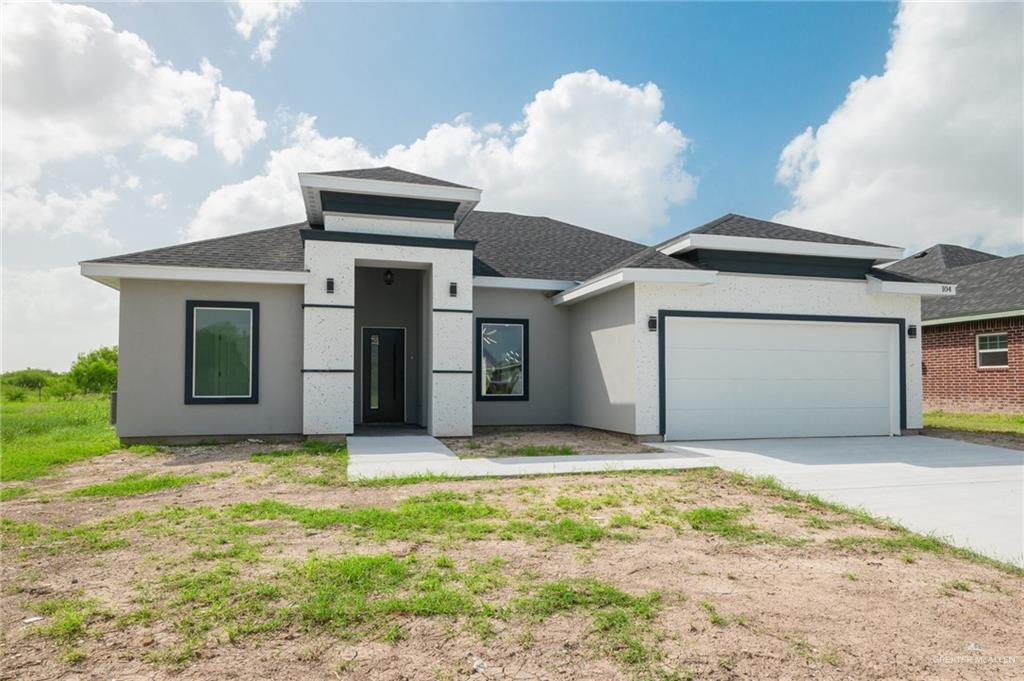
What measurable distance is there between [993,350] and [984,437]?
6424 millimetres

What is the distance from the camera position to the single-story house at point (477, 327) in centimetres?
1085

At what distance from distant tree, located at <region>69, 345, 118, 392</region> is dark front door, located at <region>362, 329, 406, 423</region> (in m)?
21.5

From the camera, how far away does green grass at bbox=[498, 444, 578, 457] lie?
9.39 meters

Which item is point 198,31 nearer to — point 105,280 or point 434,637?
point 105,280

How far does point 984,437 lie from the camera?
1160 centimetres

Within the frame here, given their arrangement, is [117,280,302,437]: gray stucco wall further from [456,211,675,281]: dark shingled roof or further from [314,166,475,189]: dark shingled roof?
[456,211,675,281]: dark shingled roof

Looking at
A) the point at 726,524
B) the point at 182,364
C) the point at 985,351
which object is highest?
the point at 985,351

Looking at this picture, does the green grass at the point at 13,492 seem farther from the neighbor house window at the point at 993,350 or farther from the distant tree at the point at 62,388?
the distant tree at the point at 62,388

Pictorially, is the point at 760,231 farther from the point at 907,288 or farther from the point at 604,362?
the point at 604,362

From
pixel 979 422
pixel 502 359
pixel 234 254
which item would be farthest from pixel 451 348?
pixel 979 422

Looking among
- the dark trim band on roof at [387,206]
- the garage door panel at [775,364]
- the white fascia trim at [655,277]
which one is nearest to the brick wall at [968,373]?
the garage door panel at [775,364]

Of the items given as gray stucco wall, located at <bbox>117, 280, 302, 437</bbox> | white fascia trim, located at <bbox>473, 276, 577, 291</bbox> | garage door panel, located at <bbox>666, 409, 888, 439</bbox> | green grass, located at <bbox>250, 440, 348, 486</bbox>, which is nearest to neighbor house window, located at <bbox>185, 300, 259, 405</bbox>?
gray stucco wall, located at <bbox>117, 280, 302, 437</bbox>

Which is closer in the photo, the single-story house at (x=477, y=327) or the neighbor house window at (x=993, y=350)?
the single-story house at (x=477, y=327)

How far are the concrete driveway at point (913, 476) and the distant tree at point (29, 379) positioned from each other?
122 ft
